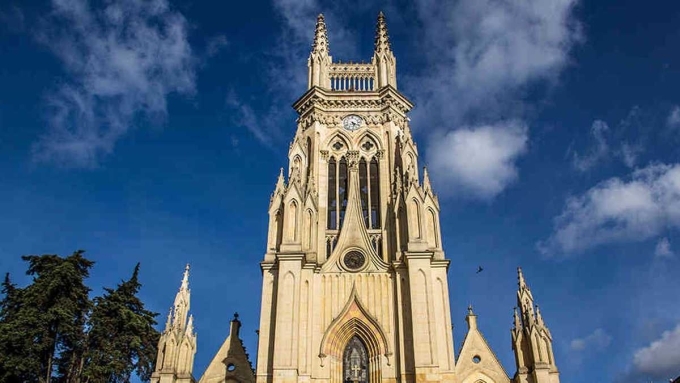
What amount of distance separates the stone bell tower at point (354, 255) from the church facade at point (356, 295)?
0.06 m

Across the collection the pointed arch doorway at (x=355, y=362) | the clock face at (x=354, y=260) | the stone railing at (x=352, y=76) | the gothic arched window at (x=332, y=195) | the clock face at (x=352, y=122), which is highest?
the stone railing at (x=352, y=76)

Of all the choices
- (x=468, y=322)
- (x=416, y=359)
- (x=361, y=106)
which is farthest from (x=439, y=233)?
(x=361, y=106)

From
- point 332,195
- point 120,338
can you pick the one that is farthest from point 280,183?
point 120,338

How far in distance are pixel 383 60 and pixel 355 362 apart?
20.3m

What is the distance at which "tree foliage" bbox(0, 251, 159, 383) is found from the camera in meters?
31.9

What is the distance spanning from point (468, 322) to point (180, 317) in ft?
46.8

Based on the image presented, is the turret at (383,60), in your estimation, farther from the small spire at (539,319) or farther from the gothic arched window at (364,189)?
the small spire at (539,319)

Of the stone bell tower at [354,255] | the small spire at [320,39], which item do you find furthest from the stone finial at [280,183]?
the small spire at [320,39]

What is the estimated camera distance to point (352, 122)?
38344 millimetres

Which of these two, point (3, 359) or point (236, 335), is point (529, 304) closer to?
point (236, 335)

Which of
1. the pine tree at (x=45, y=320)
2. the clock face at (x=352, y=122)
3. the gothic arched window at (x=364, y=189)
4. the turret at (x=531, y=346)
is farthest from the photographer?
the clock face at (x=352, y=122)

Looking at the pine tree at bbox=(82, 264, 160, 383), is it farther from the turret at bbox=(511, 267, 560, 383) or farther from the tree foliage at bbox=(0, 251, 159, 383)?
the turret at bbox=(511, 267, 560, 383)

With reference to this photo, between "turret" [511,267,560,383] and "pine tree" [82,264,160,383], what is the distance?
20849 mm

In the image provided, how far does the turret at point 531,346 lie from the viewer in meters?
28.3
